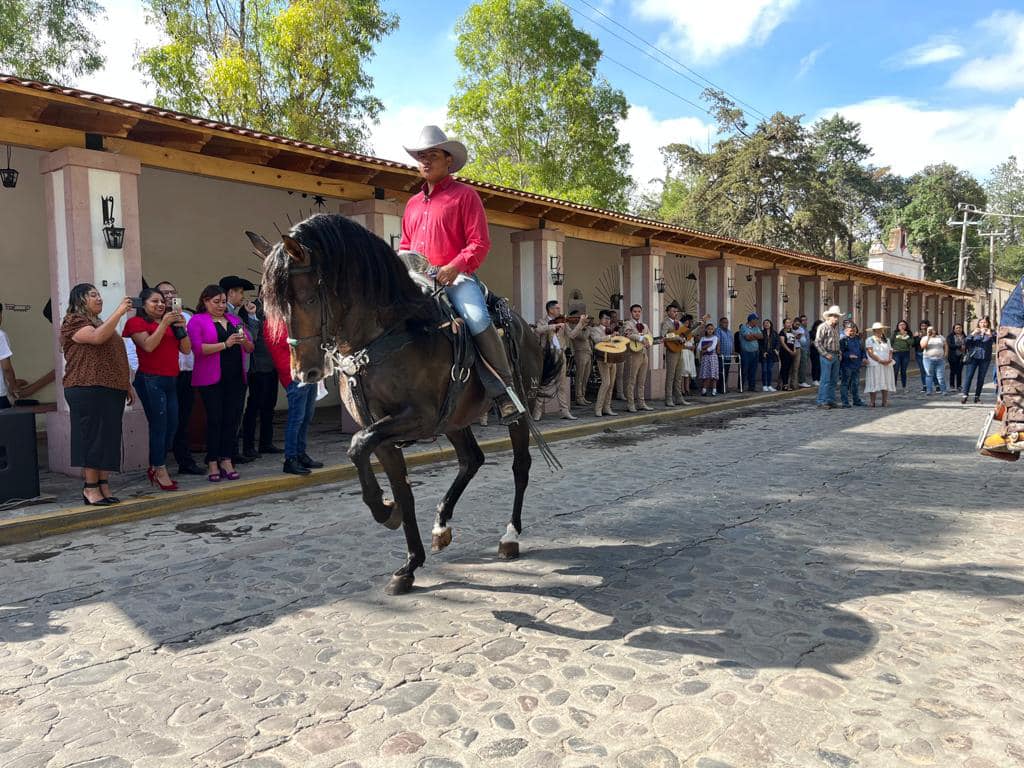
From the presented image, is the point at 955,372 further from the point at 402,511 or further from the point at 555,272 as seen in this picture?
the point at 402,511

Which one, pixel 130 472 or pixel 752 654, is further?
pixel 130 472

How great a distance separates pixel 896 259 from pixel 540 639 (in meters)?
47.1

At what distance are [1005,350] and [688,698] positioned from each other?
2.74 metres

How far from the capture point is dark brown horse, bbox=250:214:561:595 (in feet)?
11.5

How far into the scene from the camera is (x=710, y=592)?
4000 mm

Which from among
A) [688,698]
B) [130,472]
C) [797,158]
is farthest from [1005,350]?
[797,158]

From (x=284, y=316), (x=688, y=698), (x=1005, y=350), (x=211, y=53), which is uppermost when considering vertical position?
(x=211, y=53)

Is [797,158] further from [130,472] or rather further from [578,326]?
[130,472]

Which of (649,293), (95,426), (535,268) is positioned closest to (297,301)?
(95,426)

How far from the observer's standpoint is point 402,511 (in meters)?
4.11

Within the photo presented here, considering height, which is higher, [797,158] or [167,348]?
[797,158]

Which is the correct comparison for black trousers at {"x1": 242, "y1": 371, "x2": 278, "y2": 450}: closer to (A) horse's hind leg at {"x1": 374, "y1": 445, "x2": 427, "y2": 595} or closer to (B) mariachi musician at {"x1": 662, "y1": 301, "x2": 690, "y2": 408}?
(A) horse's hind leg at {"x1": 374, "y1": 445, "x2": 427, "y2": 595}

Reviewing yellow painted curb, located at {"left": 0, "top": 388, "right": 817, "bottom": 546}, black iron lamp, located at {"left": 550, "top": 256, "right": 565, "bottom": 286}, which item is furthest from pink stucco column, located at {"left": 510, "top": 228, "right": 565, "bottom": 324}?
yellow painted curb, located at {"left": 0, "top": 388, "right": 817, "bottom": 546}

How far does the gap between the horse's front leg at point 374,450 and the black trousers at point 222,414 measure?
4238mm
